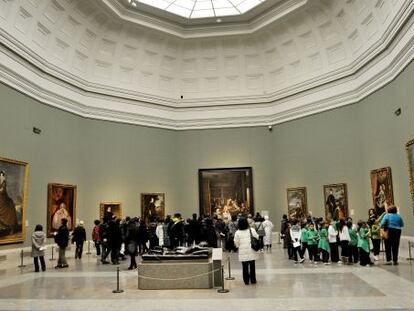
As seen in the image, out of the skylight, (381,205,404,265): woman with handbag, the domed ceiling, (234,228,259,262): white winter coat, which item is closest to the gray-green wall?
the domed ceiling

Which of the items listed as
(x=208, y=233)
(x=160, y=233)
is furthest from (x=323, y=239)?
(x=160, y=233)

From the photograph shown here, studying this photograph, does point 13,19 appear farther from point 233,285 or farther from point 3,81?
point 233,285

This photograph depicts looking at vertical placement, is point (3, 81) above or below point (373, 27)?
below

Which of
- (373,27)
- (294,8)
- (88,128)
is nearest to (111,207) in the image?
(88,128)

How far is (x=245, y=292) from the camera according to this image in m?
9.12

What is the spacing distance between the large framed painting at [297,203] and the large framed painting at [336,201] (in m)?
1.29

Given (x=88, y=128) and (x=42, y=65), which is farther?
(x=88, y=128)

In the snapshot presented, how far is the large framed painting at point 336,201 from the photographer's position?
780 inches

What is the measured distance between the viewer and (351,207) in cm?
1961

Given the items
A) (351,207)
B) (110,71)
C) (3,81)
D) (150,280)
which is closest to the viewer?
(150,280)

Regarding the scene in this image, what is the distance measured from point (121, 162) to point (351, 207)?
Result: 11775 mm

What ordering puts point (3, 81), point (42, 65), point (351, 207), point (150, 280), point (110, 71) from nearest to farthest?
Answer: point (150, 280) < point (3, 81) < point (42, 65) < point (351, 207) < point (110, 71)

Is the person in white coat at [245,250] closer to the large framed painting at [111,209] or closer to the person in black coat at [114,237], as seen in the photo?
the person in black coat at [114,237]

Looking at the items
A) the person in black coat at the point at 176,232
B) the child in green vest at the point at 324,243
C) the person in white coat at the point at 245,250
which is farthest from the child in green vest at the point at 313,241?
the person in black coat at the point at 176,232
